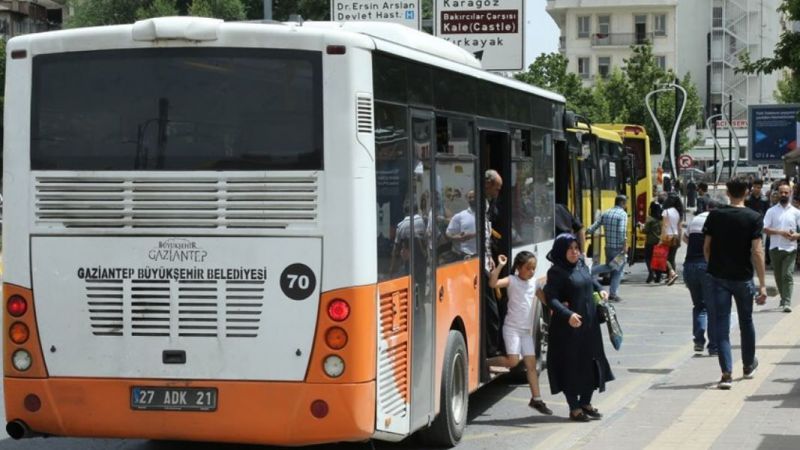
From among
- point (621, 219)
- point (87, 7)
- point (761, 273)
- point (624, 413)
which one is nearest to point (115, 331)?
point (624, 413)

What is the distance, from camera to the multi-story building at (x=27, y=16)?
93875mm

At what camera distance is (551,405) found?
12562 millimetres

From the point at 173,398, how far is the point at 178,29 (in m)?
2.10

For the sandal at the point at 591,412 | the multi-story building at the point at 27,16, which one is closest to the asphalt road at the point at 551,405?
the sandal at the point at 591,412

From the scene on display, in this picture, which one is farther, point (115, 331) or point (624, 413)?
point (624, 413)

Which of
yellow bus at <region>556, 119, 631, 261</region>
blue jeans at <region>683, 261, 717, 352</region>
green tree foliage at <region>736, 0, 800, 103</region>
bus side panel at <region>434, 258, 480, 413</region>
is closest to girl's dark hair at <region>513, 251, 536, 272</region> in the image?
bus side panel at <region>434, 258, 480, 413</region>

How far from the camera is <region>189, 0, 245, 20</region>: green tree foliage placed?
62.5m

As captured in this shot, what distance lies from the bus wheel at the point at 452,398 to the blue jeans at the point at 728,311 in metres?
3.54

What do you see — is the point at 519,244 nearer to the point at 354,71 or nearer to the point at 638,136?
the point at 354,71

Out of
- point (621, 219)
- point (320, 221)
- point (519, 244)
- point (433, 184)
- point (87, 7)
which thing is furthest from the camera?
point (87, 7)

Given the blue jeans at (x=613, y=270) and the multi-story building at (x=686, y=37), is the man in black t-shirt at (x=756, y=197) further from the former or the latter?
the multi-story building at (x=686, y=37)

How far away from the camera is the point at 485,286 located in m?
11.3

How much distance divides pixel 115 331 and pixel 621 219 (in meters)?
15.9

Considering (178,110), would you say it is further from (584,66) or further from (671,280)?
(584,66)
